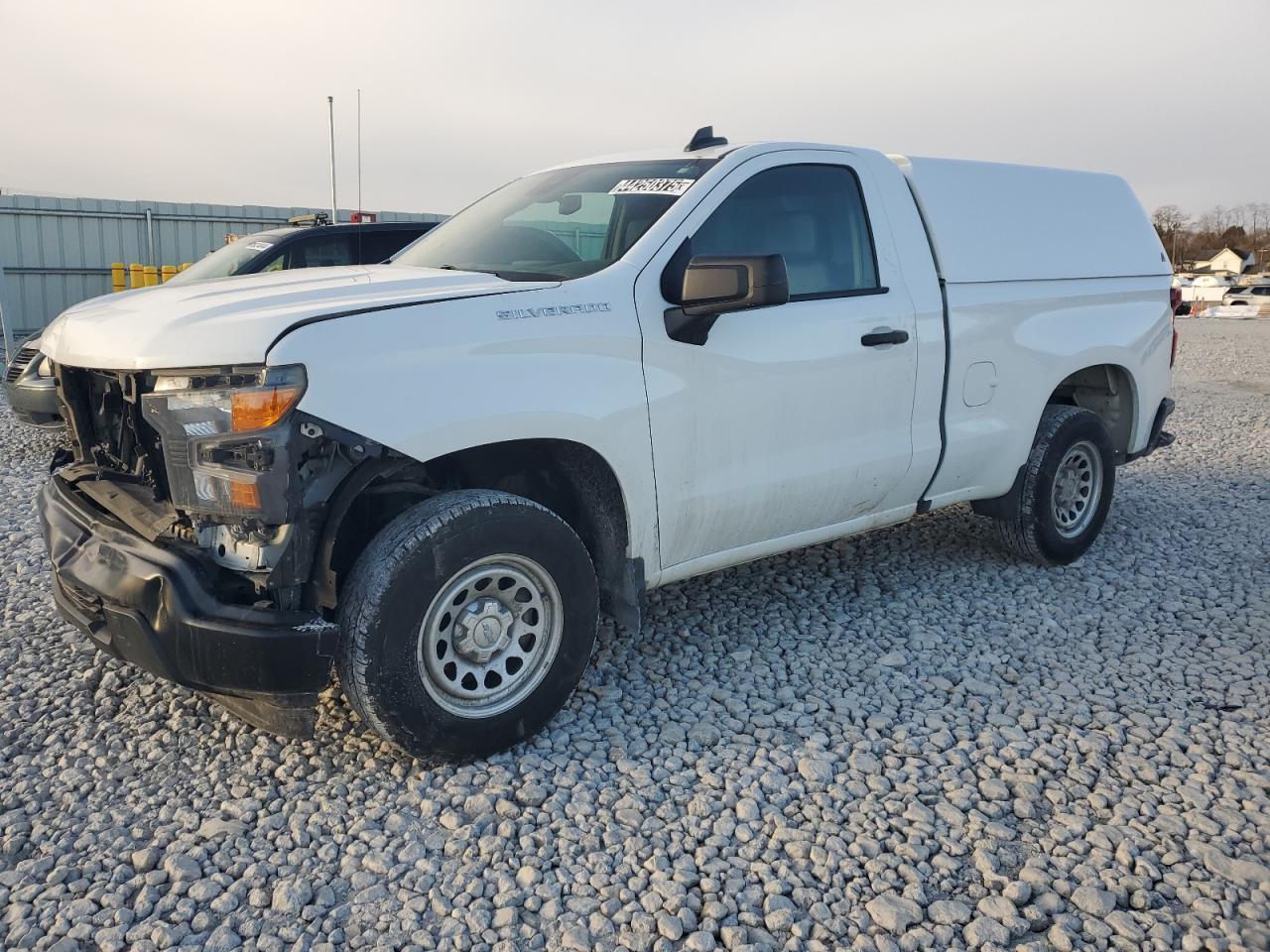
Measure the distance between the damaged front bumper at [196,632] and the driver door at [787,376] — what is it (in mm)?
1335

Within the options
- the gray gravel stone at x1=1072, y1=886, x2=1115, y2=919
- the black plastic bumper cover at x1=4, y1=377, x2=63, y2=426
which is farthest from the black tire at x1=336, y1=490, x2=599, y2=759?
the black plastic bumper cover at x1=4, y1=377, x2=63, y2=426

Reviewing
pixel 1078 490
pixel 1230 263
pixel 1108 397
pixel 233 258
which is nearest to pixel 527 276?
pixel 1078 490

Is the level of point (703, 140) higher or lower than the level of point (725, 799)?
higher

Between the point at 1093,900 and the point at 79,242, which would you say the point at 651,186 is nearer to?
the point at 1093,900

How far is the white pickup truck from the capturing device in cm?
299

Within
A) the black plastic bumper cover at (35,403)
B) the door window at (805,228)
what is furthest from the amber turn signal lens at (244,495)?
the black plastic bumper cover at (35,403)

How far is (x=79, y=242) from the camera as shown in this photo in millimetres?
17188

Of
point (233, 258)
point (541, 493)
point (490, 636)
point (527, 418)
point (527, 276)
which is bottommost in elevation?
point (490, 636)

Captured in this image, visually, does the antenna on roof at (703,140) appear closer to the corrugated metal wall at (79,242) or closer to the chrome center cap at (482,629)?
the chrome center cap at (482,629)

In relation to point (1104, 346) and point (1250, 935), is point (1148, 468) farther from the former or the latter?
point (1250, 935)

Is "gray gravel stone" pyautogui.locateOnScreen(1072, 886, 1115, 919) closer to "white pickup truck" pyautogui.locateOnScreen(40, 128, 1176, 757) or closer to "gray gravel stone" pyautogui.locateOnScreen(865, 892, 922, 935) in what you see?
"gray gravel stone" pyautogui.locateOnScreen(865, 892, 922, 935)

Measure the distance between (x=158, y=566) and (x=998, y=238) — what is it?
12.6 feet

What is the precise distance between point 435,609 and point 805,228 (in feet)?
7.05

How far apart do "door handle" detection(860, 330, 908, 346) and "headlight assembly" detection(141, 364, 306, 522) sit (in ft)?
7.48
